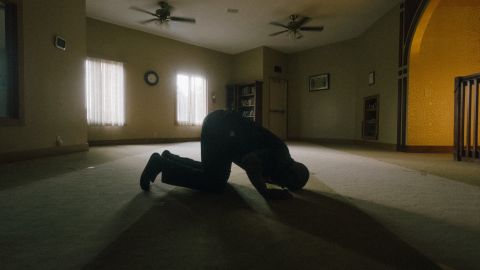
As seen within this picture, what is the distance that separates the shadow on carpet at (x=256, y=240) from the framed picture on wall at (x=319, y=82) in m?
7.45

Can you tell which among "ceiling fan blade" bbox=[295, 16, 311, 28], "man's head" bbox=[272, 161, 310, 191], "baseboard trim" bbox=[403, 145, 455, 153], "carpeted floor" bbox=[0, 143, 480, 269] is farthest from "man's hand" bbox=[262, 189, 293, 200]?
"ceiling fan blade" bbox=[295, 16, 311, 28]

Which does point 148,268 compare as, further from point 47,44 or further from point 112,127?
point 112,127

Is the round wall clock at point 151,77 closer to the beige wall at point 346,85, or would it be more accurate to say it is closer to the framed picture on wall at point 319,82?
the beige wall at point 346,85

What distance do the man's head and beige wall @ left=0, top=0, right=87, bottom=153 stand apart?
3367 mm

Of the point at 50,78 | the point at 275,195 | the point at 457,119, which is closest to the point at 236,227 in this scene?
the point at 275,195

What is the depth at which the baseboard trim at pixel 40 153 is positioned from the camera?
3.29 m

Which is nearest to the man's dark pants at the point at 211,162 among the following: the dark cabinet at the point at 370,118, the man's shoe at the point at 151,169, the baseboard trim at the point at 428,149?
the man's shoe at the point at 151,169

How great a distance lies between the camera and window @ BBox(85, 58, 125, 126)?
6328 millimetres

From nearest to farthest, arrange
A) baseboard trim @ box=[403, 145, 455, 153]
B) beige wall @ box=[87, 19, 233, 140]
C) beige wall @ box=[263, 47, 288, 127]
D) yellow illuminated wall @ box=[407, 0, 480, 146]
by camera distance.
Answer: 1. yellow illuminated wall @ box=[407, 0, 480, 146]
2. baseboard trim @ box=[403, 145, 455, 153]
3. beige wall @ box=[87, 19, 233, 140]
4. beige wall @ box=[263, 47, 288, 127]

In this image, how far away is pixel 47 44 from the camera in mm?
3875

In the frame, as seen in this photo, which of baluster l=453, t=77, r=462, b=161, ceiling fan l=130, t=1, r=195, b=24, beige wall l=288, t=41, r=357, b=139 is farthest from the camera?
beige wall l=288, t=41, r=357, b=139

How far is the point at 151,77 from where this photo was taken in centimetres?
748

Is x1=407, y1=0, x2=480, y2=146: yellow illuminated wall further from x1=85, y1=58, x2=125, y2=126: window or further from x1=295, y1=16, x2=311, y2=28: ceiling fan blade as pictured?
x1=85, y1=58, x2=125, y2=126: window

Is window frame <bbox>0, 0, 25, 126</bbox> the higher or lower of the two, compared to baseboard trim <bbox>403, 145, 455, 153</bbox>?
higher
